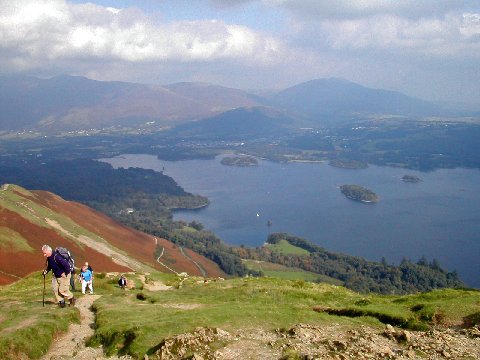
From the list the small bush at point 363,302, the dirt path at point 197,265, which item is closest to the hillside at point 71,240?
the dirt path at point 197,265

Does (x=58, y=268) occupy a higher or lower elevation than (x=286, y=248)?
higher

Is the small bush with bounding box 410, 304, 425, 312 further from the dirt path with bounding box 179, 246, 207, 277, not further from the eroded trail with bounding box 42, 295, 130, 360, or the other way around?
the dirt path with bounding box 179, 246, 207, 277

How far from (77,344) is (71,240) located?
75.4 meters

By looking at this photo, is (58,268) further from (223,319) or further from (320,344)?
(320,344)

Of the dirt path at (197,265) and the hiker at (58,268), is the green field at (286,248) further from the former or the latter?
the hiker at (58,268)

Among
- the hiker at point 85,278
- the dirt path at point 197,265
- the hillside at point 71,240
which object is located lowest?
the dirt path at point 197,265

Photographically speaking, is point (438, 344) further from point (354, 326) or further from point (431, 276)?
point (431, 276)

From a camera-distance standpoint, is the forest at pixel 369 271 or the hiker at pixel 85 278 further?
the forest at pixel 369 271

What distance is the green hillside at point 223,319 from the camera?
50.8 feet

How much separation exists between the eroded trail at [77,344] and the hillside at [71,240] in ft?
135

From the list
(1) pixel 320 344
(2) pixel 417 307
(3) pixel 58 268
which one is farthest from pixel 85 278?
(2) pixel 417 307

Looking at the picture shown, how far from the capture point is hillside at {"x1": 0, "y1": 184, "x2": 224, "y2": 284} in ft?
237

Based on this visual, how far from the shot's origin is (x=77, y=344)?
17000 millimetres

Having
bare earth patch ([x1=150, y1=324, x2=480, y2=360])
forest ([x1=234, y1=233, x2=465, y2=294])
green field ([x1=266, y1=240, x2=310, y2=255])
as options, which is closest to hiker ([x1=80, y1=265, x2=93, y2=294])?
bare earth patch ([x1=150, y1=324, x2=480, y2=360])
